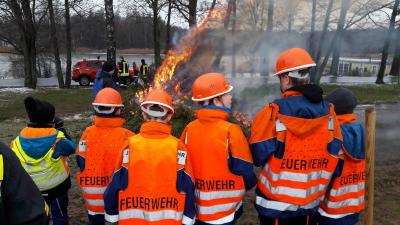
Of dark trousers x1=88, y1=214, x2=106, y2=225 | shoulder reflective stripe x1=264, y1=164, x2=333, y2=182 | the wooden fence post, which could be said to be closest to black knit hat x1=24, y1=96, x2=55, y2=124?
dark trousers x1=88, y1=214, x2=106, y2=225

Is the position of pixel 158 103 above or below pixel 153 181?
above

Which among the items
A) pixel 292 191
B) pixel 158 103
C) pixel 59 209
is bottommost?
pixel 59 209

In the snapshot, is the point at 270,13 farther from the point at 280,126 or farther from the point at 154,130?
the point at 154,130

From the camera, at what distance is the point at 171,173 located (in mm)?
2926

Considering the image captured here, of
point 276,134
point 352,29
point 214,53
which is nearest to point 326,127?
point 276,134

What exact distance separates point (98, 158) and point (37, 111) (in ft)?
2.77

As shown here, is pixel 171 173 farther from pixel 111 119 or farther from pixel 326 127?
pixel 326 127

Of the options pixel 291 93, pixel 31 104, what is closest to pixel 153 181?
pixel 291 93

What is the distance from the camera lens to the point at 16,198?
185 cm

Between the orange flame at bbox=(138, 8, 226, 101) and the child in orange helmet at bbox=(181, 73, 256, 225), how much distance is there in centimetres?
535

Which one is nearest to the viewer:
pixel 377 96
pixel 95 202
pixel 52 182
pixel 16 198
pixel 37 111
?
pixel 16 198

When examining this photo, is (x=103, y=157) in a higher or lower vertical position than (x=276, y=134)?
lower

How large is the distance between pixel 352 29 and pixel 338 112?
30.8 feet

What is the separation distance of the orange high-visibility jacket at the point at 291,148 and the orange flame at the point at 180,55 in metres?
5.58
